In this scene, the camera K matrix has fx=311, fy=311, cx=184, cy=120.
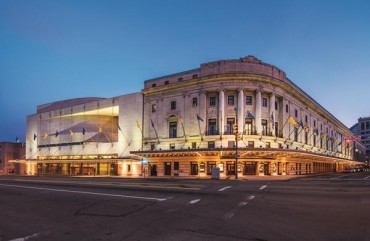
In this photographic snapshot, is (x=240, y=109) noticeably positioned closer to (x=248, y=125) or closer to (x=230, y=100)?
(x=230, y=100)

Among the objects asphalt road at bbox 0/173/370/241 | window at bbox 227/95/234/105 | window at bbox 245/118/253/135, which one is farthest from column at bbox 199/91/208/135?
asphalt road at bbox 0/173/370/241

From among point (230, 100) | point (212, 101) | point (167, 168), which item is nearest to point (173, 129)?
point (167, 168)

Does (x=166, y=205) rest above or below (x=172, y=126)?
below

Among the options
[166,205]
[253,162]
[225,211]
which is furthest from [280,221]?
[253,162]

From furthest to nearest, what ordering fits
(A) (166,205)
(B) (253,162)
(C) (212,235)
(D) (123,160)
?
(D) (123,160), (B) (253,162), (A) (166,205), (C) (212,235)

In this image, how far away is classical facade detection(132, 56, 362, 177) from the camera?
4909 cm

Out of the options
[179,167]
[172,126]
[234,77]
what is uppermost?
[234,77]

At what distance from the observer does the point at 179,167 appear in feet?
171

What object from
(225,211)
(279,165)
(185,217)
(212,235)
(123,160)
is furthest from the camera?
(123,160)

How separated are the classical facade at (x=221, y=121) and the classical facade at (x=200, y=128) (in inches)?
6.3

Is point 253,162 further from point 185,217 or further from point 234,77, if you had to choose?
point 185,217

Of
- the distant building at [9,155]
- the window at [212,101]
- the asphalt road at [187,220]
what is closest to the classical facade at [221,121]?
the window at [212,101]

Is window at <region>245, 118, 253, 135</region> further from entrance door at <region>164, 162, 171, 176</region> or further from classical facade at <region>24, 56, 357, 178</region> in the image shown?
entrance door at <region>164, 162, 171, 176</region>

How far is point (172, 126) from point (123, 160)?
12105 millimetres
